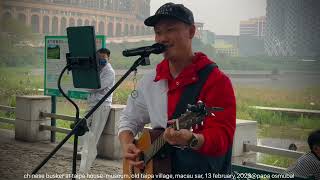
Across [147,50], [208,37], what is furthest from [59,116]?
[147,50]

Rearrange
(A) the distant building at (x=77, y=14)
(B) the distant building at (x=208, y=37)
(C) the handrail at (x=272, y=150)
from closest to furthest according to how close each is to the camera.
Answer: (C) the handrail at (x=272, y=150) → (B) the distant building at (x=208, y=37) → (A) the distant building at (x=77, y=14)

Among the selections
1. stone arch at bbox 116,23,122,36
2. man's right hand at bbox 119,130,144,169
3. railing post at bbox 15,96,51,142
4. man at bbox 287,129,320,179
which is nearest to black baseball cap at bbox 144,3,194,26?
man's right hand at bbox 119,130,144,169

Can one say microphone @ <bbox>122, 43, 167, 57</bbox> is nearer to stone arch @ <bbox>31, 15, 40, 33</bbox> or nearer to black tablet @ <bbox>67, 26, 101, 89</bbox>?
black tablet @ <bbox>67, 26, 101, 89</bbox>

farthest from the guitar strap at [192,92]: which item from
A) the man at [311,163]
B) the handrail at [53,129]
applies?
the handrail at [53,129]

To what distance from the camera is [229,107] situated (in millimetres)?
2150

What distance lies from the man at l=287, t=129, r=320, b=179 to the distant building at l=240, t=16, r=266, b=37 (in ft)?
9.79

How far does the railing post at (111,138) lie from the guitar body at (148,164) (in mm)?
4199

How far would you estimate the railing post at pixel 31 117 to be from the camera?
833cm

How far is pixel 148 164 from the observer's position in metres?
2.46

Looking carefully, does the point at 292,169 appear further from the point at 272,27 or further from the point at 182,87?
the point at 272,27

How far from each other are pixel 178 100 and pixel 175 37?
0.33 meters

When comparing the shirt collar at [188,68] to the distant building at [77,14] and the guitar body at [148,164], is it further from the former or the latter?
the distant building at [77,14]

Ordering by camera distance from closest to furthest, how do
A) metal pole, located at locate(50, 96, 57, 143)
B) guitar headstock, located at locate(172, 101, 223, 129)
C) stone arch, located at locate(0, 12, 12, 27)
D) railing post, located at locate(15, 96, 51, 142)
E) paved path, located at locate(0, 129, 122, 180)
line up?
guitar headstock, located at locate(172, 101, 223, 129)
paved path, located at locate(0, 129, 122, 180)
metal pole, located at locate(50, 96, 57, 143)
railing post, located at locate(15, 96, 51, 142)
stone arch, located at locate(0, 12, 12, 27)

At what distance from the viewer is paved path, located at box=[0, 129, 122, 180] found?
6074 millimetres
